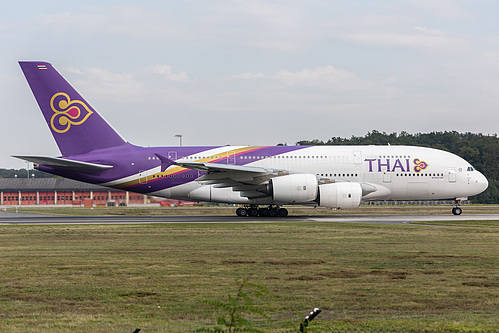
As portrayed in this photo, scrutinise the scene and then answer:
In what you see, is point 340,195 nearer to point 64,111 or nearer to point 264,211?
point 264,211

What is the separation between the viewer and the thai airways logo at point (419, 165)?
3969cm

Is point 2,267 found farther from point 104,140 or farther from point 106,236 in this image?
point 104,140

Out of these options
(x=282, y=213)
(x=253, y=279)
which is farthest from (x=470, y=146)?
(x=253, y=279)

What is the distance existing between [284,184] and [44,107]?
16.3m

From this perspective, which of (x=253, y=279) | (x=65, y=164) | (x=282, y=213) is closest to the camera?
(x=253, y=279)

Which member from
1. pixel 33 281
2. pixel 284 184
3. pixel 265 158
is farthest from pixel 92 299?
pixel 265 158

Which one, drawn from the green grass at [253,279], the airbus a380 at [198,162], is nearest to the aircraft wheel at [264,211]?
the airbus a380 at [198,162]

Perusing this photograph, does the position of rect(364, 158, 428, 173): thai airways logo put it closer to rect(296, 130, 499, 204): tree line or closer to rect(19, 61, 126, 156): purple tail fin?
rect(19, 61, 126, 156): purple tail fin

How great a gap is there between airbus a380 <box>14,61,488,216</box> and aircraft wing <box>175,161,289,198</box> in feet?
0.51

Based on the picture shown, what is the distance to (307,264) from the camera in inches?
649

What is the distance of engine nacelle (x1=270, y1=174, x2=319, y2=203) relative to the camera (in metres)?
36.4

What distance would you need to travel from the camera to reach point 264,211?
39.8m

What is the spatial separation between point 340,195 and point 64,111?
18319 millimetres

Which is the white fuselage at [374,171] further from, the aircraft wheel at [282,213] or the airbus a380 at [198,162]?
the aircraft wheel at [282,213]
